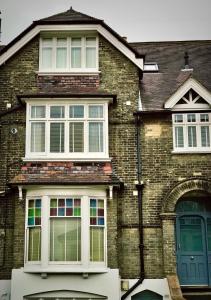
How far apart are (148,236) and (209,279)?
2458mm

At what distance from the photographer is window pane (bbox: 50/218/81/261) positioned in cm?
1369

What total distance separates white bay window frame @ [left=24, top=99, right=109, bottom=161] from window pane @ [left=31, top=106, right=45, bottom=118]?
107 mm

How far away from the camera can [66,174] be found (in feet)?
47.0

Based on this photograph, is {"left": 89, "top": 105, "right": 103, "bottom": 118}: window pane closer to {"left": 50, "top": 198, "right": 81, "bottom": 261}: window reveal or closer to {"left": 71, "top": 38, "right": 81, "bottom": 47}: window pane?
{"left": 71, "top": 38, "right": 81, "bottom": 47}: window pane

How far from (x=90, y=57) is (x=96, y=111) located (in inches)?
88.6

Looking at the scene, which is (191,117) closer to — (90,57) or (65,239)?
(90,57)

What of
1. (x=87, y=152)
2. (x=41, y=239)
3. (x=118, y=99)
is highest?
(x=118, y=99)

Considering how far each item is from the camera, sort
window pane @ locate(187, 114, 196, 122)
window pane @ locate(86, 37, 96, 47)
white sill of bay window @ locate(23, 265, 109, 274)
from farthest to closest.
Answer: window pane @ locate(86, 37, 96, 47) < window pane @ locate(187, 114, 196, 122) < white sill of bay window @ locate(23, 265, 109, 274)

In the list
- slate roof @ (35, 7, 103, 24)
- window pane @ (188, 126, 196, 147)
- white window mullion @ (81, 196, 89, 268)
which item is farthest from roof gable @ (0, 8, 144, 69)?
white window mullion @ (81, 196, 89, 268)

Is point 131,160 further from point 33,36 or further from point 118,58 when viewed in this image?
point 33,36

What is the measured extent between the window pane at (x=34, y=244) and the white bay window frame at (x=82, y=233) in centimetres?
11

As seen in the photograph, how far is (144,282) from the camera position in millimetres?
13844

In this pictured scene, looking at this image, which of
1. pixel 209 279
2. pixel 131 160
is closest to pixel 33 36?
pixel 131 160

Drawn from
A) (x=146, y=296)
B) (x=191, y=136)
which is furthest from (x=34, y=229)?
(x=191, y=136)
